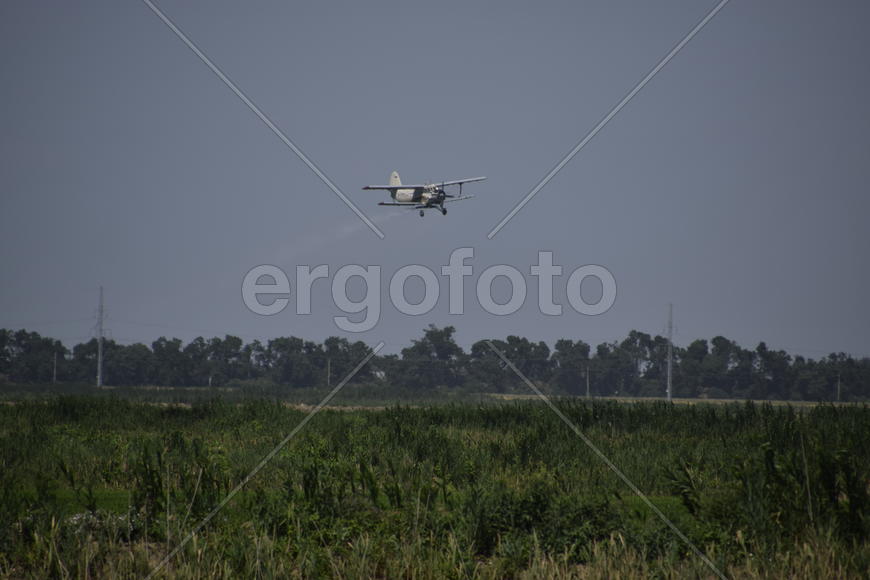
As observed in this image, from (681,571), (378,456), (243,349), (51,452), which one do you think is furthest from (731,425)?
(243,349)

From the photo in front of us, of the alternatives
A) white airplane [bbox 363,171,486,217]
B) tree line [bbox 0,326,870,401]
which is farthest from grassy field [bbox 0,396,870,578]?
tree line [bbox 0,326,870,401]

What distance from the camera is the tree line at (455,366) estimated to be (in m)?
139

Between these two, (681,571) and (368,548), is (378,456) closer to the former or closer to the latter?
(368,548)

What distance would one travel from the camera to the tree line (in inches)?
5482

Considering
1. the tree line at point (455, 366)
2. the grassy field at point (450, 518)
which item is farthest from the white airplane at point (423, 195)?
the tree line at point (455, 366)

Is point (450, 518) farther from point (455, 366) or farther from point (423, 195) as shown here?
point (455, 366)

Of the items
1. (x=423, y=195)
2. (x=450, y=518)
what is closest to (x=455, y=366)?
(x=423, y=195)

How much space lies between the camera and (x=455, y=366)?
144250mm

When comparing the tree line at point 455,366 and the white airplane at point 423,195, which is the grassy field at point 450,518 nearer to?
the white airplane at point 423,195

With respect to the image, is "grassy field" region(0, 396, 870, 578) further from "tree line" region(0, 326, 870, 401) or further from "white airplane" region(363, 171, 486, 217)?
"tree line" region(0, 326, 870, 401)

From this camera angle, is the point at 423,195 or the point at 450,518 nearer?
the point at 450,518

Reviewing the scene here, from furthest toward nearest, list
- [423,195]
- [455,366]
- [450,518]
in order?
1. [455,366]
2. [423,195]
3. [450,518]

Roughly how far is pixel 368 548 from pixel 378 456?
8344 mm

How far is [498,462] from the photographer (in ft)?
66.4
